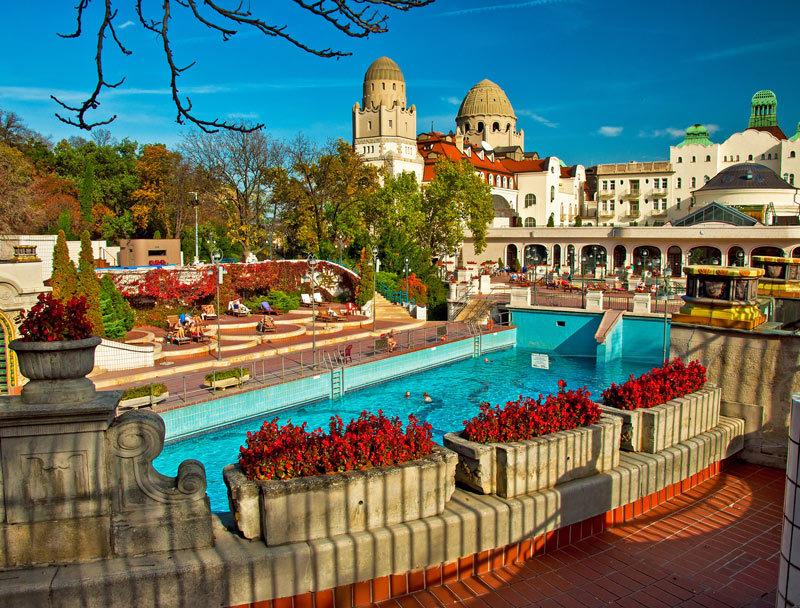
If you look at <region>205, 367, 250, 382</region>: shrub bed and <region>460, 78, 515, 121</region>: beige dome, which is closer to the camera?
<region>205, 367, 250, 382</region>: shrub bed

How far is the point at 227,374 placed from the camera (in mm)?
15508

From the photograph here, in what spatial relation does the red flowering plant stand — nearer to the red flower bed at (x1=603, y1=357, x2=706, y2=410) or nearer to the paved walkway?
the paved walkway

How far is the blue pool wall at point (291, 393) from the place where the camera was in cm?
1402

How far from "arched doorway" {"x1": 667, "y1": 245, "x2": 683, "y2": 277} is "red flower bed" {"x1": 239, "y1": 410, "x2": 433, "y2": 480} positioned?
1818 inches

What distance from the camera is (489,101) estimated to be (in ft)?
291

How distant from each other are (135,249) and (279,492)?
29.8m

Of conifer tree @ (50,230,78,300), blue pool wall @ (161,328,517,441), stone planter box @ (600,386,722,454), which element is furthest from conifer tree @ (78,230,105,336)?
stone planter box @ (600,386,722,454)

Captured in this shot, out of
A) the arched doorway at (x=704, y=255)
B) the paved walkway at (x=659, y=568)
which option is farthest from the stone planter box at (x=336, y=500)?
the arched doorway at (x=704, y=255)

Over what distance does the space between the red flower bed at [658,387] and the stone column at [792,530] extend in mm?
3337

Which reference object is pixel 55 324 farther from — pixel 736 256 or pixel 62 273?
pixel 736 256

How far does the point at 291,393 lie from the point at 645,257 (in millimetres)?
40857

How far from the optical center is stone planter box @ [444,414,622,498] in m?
5.05

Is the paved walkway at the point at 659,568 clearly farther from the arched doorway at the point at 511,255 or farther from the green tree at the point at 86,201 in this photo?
the arched doorway at the point at 511,255

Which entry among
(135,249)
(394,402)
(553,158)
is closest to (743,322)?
(394,402)
